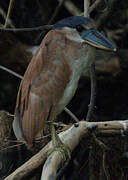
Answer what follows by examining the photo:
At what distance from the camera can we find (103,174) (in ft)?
6.72

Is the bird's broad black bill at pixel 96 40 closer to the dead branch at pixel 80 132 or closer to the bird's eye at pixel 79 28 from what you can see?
the bird's eye at pixel 79 28

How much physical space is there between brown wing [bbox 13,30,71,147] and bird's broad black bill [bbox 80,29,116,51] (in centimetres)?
15

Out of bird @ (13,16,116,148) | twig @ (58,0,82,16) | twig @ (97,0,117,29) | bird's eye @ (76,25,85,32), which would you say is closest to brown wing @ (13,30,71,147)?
bird @ (13,16,116,148)

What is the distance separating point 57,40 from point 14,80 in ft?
5.44

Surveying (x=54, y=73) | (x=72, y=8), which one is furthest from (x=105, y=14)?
(x=54, y=73)

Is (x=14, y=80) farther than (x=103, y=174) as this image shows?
Yes

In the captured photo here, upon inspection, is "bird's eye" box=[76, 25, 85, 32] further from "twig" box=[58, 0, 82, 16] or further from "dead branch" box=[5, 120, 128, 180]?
"twig" box=[58, 0, 82, 16]

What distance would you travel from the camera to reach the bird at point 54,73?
189cm

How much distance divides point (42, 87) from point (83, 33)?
0.36 m

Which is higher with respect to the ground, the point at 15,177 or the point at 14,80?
the point at 14,80

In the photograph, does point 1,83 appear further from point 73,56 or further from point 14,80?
point 73,56

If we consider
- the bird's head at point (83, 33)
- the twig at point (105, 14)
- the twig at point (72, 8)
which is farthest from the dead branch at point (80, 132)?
the twig at point (72, 8)

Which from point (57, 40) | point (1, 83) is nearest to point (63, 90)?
point (57, 40)

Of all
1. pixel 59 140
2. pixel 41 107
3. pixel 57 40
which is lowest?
pixel 59 140
